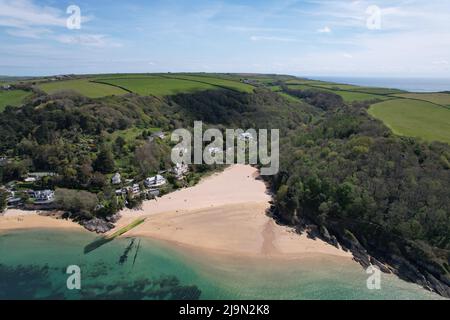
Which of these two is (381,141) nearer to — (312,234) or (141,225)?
(312,234)

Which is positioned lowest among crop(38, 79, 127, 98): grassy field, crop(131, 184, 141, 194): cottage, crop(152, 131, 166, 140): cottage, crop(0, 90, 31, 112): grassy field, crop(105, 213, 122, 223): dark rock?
crop(105, 213, 122, 223): dark rock

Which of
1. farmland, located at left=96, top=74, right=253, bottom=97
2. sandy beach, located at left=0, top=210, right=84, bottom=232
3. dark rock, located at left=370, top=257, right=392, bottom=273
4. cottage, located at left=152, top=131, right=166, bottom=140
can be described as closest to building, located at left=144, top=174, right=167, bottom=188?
sandy beach, located at left=0, top=210, right=84, bottom=232

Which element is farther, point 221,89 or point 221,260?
point 221,89

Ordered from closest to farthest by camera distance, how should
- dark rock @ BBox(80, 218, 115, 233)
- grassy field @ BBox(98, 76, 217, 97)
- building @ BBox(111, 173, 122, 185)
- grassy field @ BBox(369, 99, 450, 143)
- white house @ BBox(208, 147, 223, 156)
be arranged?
1. dark rock @ BBox(80, 218, 115, 233)
2. grassy field @ BBox(369, 99, 450, 143)
3. building @ BBox(111, 173, 122, 185)
4. white house @ BBox(208, 147, 223, 156)
5. grassy field @ BBox(98, 76, 217, 97)

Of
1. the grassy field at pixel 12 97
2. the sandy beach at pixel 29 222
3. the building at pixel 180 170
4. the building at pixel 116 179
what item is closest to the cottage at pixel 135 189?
the building at pixel 116 179

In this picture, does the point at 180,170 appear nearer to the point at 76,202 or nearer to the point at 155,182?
the point at 155,182

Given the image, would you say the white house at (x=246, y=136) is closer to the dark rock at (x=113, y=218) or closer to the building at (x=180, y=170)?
the building at (x=180, y=170)

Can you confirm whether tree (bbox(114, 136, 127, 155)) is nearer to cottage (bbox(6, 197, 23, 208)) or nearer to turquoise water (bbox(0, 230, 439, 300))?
cottage (bbox(6, 197, 23, 208))

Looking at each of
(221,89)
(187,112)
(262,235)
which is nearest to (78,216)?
(262,235)
